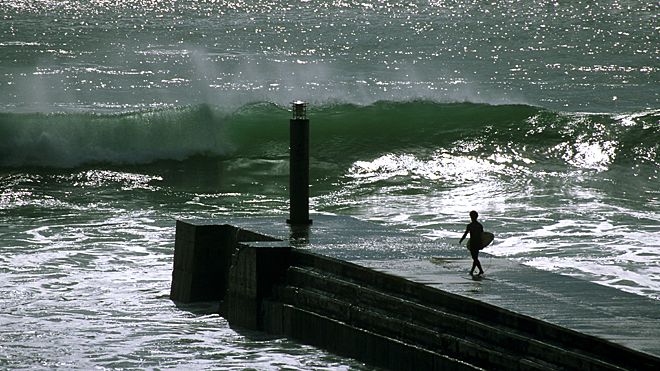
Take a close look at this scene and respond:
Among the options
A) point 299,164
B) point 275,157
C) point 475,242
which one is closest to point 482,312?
point 475,242

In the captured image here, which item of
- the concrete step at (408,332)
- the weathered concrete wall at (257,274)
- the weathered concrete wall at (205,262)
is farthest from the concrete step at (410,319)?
the weathered concrete wall at (205,262)

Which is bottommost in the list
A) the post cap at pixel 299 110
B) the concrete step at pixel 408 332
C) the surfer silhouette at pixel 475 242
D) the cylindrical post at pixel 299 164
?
the concrete step at pixel 408 332

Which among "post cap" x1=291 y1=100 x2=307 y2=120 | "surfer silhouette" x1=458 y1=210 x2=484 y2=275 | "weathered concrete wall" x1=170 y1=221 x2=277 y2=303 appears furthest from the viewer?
"post cap" x1=291 y1=100 x2=307 y2=120

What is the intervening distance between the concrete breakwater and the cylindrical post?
71cm

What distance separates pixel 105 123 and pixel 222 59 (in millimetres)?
20573

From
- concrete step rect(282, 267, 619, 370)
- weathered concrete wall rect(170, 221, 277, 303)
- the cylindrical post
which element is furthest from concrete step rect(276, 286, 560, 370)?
the cylindrical post

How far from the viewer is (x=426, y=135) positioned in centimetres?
2733

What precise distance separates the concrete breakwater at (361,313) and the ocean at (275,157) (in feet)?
0.84

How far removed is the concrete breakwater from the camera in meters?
9.06

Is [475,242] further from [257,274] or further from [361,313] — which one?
[257,274]

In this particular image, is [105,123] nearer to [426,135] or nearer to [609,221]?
[426,135]

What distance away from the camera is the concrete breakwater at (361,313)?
357 inches

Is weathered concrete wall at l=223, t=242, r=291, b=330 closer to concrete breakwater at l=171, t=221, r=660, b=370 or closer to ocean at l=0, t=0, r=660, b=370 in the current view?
concrete breakwater at l=171, t=221, r=660, b=370

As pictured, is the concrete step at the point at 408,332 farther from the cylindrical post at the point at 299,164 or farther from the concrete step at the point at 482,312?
the cylindrical post at the point at 299,164
